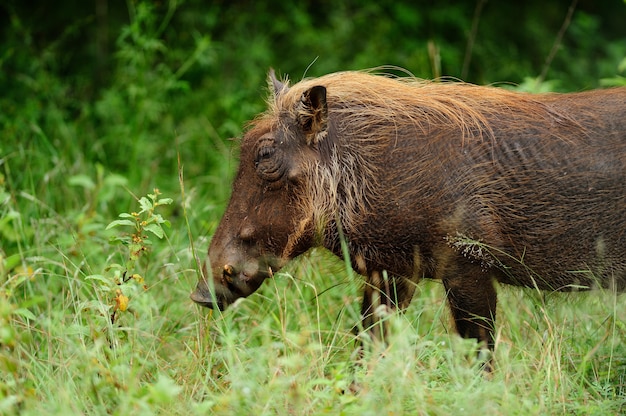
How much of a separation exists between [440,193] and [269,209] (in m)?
0.68

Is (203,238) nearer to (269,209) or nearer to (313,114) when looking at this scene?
(269,209)

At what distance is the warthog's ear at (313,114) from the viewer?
3662mm

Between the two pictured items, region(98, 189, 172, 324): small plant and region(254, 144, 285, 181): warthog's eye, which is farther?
region(254, 144, 285, 181): warthog's eye

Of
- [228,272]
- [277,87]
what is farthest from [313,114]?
[228,272]

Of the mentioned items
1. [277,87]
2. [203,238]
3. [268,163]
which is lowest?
[203,238]

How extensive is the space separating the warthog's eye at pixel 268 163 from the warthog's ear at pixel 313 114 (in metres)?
0.15

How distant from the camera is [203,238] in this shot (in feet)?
14.6

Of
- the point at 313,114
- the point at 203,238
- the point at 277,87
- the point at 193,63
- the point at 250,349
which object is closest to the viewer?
the point at 250,349

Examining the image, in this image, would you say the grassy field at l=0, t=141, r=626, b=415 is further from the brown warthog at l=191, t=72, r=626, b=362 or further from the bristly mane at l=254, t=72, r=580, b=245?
the bristly mane at l=254, t=72, r=580, b=245

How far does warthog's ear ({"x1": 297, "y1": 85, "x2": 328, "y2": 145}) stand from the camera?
144 inches

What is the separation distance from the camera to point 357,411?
2842 millimetres

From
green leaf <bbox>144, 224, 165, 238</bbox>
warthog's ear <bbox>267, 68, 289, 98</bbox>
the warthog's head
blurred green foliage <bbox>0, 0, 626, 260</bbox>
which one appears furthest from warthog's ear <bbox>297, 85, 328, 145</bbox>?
blurred green foliage <bbox>0, 0, 626, 260</bbox>

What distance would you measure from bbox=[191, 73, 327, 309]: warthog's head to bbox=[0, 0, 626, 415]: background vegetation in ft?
0.55

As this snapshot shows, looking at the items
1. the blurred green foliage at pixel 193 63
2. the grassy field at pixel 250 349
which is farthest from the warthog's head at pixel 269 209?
the blurred green foliage at pixel 193 63
